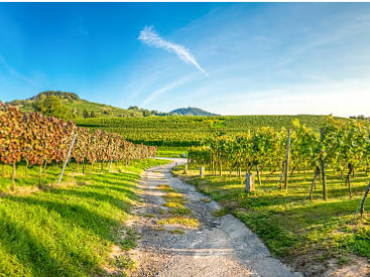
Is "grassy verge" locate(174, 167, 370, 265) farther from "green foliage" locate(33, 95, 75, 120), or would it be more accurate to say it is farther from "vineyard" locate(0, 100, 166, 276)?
"green foliage" locate(33, 95, 75, 120)

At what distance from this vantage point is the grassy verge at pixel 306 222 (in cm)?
668

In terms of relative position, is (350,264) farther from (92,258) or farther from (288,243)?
(92,258)

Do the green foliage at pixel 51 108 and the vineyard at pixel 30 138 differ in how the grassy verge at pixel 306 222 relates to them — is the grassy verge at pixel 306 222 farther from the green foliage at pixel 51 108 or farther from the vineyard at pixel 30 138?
the green foliage at pixel 51 108

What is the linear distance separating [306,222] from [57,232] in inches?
384

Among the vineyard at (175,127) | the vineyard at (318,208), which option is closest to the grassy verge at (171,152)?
the vineyard at (175,127)

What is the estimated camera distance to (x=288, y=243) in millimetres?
7691

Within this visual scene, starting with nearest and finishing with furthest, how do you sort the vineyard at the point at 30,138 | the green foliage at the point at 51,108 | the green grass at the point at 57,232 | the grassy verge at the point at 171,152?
1. the green grass at the point at 57,232
2. the vineyard at the point at 30,138
3. the grassy verge at the point at 171,152
4. the green foliage at the point at 51,108

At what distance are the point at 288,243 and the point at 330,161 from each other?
4.63m

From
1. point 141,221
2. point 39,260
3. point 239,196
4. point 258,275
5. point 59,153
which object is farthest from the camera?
point 59,153

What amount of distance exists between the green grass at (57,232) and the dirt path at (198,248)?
0.81 metres

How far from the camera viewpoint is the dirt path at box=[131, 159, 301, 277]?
6590 millimetres

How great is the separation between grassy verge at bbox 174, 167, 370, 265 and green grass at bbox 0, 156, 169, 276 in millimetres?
5787

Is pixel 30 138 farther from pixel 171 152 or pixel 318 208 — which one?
pixel 171 152

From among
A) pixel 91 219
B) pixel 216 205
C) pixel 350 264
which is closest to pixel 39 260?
pixel 91 219
